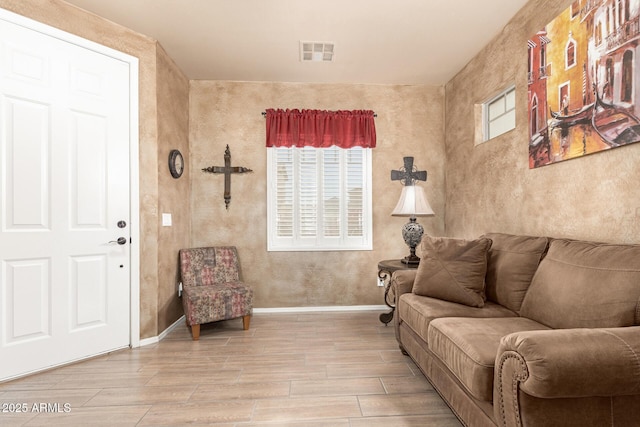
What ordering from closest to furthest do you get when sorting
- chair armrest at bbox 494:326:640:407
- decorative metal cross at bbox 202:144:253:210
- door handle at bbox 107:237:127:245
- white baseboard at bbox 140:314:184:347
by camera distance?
chair armrest at bbox 494:326:640:407, door handle at bbox 107:237:127:245, white baseboard at bbox 140:314:184:347, decorative metal cross at bbox 202:144:253:210

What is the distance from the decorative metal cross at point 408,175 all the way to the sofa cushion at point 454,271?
1631 mm

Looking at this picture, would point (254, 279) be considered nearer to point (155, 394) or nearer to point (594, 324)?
point (155, 394)

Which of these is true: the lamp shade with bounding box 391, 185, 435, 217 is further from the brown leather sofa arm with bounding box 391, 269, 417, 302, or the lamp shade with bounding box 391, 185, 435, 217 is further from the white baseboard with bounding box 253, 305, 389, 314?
the white baseboard with bounding box 253, 305, 389, 314

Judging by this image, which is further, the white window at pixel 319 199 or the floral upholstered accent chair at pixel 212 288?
the white window at pixel 319 199

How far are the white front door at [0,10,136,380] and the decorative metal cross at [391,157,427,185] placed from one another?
287 centimetres

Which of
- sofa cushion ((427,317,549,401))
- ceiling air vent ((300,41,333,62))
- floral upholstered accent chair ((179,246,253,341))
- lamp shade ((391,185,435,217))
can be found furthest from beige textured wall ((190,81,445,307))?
sofa cushion ((427,317,549,401))

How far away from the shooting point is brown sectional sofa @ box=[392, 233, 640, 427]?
1.12m

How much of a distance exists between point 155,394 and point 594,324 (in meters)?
2.49

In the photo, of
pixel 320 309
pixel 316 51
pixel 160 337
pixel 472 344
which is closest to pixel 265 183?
pixel 316 51

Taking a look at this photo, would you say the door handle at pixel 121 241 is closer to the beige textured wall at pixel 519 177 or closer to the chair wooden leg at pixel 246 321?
the chair wooden leg at pixel 246 321

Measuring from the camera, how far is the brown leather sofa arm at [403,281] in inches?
103

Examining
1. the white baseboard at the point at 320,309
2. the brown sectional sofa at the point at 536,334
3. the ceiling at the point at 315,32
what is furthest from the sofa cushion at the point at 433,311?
the ceiling at the point at 315,32

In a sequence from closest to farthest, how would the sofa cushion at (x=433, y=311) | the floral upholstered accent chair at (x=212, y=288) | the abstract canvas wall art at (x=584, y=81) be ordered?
1. the abstract canvas wall art at (x=584, y=81)
2. the sofa cushion at (x=433, y=311)
3. the floral upholstered accent chair at (x=212, y=288)

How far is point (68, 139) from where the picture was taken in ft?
8.32
